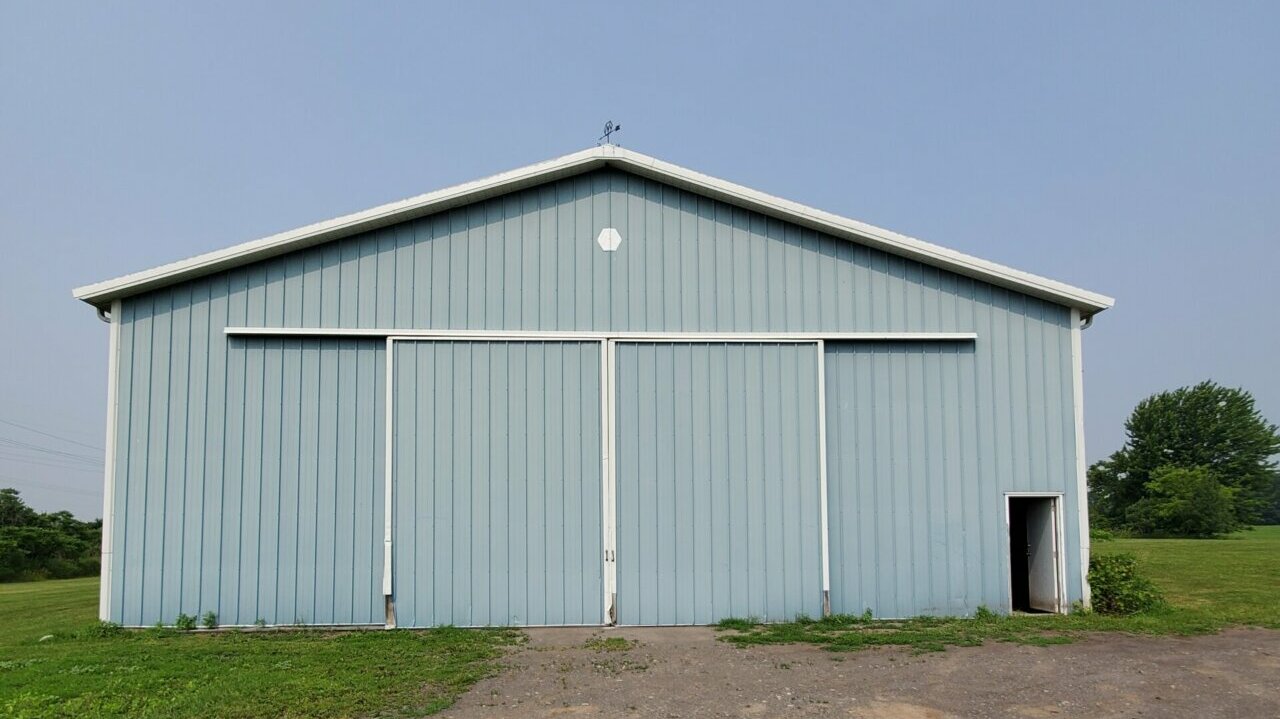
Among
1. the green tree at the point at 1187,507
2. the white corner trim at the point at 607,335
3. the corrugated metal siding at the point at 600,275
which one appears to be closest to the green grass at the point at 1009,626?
the white corner trim at the point at 607,335

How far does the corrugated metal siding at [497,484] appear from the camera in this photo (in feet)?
44.0

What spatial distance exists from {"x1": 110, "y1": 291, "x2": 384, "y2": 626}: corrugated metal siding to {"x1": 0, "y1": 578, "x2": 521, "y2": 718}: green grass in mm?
626

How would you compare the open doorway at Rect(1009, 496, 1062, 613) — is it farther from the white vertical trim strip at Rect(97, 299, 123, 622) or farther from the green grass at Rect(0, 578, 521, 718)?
the white vertical trim strip at Rect(97, 299, 123, 622)

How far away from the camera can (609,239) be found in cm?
1412

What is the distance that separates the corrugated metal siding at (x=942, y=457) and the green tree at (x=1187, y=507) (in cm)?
5084

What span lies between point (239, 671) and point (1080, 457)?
1204 centimetres

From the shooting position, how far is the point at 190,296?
44.6 ft

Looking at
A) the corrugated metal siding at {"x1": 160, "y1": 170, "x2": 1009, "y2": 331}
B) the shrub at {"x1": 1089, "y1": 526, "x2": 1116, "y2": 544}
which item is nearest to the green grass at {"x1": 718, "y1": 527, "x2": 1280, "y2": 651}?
the corrugated metal siding at {"x1": 160, "y1": 170, "x2": 1009, "y2": 331}

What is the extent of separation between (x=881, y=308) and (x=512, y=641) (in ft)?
24.1

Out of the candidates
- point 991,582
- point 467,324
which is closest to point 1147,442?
point 991,582

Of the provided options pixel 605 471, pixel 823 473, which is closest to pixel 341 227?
pixel 605 471

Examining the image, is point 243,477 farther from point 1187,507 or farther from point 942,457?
point 1187,507

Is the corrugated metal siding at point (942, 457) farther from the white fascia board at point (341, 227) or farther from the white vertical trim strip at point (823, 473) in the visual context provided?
the white fascia board at point (341, 227)

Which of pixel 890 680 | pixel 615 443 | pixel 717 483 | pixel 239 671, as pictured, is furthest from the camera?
pixel 717 483
